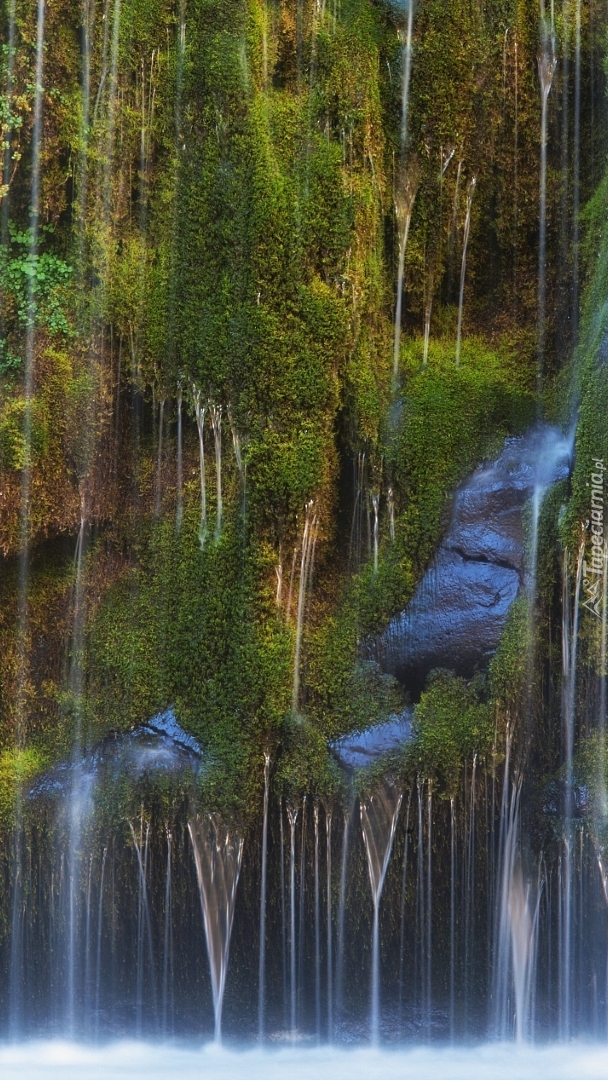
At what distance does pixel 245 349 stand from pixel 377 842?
2.97 meters

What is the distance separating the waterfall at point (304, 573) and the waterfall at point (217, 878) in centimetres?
91

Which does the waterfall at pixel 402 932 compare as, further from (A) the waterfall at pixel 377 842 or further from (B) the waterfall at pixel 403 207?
(B) the waterfall at pixel 403 207

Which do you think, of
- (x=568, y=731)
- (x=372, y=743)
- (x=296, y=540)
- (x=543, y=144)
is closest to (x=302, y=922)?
(x=372, y=743)

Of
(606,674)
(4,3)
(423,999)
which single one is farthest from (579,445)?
(4,3)

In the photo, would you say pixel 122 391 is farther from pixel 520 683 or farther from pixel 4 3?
pixel 520 683

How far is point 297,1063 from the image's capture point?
634 cm

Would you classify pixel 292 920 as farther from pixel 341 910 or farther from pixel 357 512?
pixel 357 512

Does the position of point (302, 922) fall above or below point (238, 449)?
below

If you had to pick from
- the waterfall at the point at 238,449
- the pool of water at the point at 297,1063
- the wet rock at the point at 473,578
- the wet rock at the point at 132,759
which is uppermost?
the waterfall at the point at 238,449

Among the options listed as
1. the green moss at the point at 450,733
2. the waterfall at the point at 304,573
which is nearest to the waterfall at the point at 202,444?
the waterfall at the point at 304,573

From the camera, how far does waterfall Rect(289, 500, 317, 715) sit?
652 cm

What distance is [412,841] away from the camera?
6.33 meters

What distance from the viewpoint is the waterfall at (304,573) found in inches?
257

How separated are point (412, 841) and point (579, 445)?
246cm
